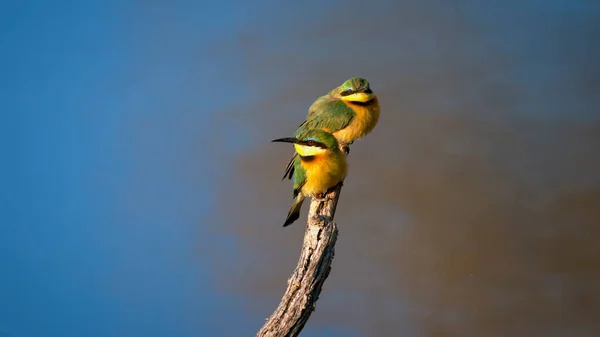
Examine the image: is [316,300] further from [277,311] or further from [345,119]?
[345,119]

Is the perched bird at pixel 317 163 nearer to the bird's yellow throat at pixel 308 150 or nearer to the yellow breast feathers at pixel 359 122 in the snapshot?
the bird's yellow throat at pixel 308 150

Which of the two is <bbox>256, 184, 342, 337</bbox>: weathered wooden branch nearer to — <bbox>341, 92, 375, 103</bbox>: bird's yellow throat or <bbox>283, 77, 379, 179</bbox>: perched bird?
<bbox>283, 77, 379, 179</bbox>: perched bird

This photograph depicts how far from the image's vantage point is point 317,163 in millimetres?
4062

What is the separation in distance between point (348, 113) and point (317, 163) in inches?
23.3

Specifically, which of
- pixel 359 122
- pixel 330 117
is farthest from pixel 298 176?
pixel 359 122

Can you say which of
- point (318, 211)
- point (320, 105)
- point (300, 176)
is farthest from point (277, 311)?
point (320, 105)

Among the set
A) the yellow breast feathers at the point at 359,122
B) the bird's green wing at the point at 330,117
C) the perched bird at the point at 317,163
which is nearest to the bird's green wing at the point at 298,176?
the perched bird at the point at 317,163

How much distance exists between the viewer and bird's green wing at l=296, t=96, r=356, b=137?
445 centimetres

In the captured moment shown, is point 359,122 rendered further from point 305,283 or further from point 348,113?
point 305,283

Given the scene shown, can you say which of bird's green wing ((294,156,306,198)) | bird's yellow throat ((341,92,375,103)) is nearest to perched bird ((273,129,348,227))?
bird's green wing ((294,156,306,198))

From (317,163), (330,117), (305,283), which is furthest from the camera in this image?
(330,117)

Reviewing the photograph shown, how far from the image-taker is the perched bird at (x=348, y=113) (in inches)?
176

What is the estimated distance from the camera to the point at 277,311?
353 cm

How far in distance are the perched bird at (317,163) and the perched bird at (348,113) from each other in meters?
0.32
